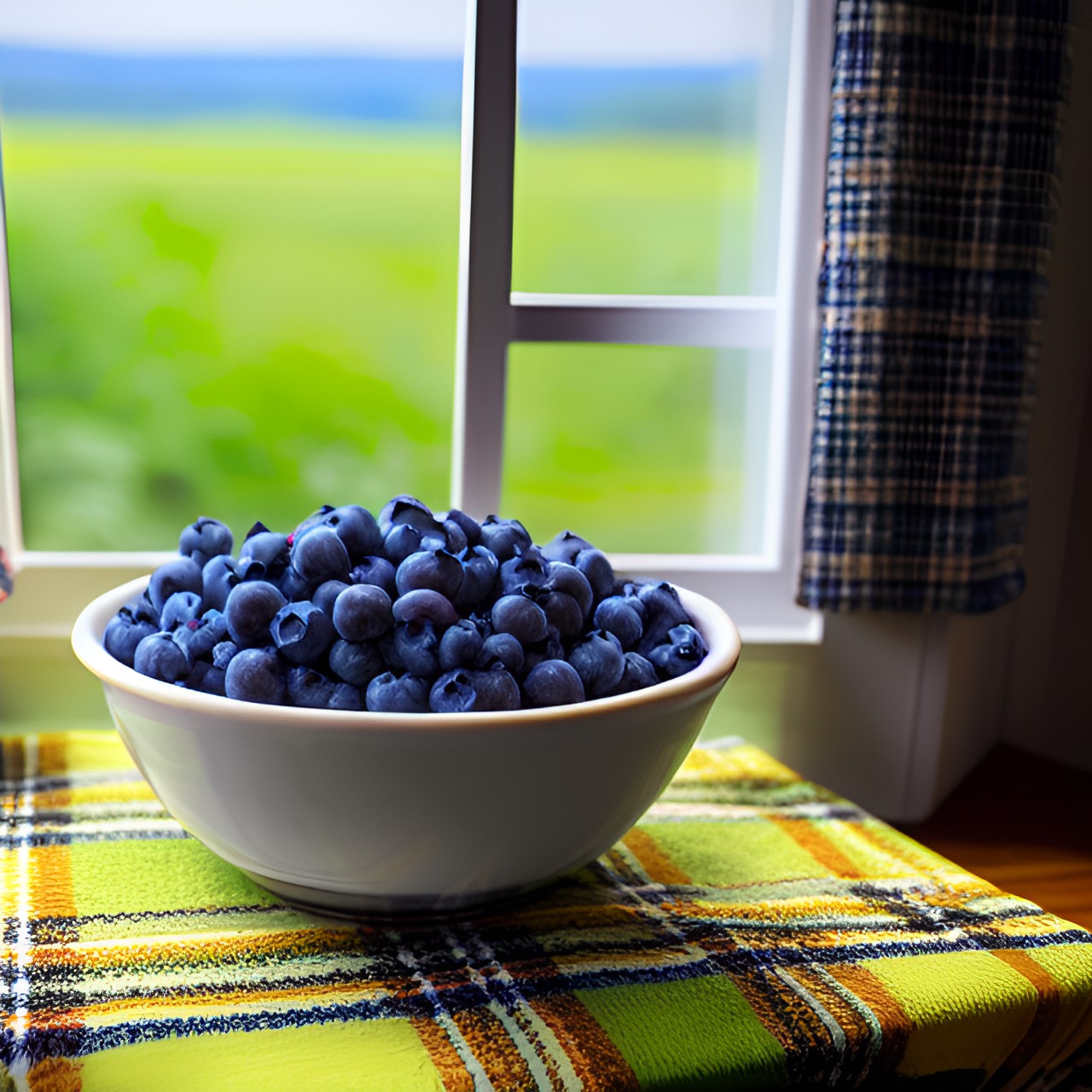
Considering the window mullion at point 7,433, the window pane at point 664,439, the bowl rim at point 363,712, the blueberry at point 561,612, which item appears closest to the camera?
the bowl rim at point 363,712

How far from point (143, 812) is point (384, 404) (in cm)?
331

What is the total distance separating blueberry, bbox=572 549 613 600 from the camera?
2.32ft

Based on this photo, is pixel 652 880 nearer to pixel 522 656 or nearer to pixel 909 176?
pixel 522 656

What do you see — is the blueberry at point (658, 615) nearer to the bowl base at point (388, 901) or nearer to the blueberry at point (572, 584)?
the blueberry at point (572, 584)

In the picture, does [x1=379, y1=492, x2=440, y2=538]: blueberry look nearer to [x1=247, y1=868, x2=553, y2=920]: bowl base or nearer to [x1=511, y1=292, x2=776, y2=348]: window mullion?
[x1=247, y1=868, x2=553, y2=920]: bowl base

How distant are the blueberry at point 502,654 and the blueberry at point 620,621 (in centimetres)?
9

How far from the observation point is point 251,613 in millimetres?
607

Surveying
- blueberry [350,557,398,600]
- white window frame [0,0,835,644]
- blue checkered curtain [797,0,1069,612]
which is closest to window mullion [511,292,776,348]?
white window frame [0,0,835,644]

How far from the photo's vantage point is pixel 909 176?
1125mm

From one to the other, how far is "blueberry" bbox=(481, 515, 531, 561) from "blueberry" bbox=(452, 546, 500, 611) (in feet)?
0.07

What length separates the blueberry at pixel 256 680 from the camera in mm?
574

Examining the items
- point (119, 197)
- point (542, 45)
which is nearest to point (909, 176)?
point (542, 45)

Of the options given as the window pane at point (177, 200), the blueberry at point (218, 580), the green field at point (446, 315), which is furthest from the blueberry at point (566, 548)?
the green field at point (446, 315)

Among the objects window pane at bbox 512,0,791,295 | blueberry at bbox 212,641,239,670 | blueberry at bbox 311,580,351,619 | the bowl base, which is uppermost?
window pane at bbox 512,0,791,295
